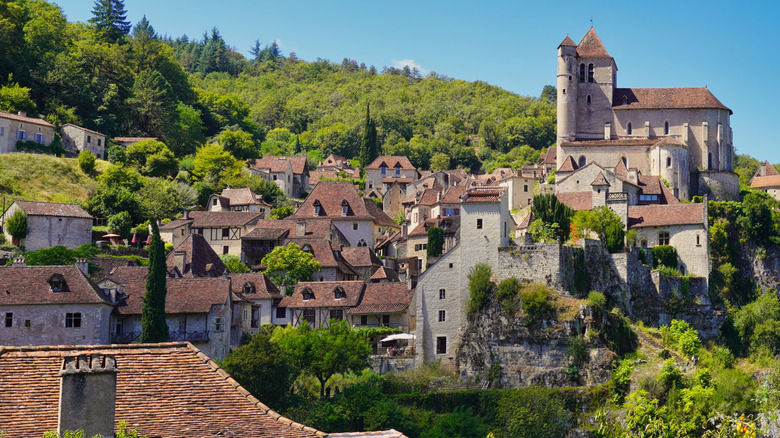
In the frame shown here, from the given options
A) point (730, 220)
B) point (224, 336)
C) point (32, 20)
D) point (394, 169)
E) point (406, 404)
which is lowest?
point (406, 404)

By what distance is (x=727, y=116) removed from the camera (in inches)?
3664

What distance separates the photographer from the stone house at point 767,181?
351 feet

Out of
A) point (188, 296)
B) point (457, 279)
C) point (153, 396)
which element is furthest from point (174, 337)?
point (153, 396)

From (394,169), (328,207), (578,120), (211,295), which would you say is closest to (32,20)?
(394,169)

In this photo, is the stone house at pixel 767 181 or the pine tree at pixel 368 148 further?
the pine tree at pixel 368 148

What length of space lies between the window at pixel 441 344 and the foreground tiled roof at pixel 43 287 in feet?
64.5

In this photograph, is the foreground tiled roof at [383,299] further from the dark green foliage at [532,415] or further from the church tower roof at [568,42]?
the church tower roof at [568,42]

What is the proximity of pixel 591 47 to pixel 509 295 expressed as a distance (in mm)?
47626

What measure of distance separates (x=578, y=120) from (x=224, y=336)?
52.0 meters

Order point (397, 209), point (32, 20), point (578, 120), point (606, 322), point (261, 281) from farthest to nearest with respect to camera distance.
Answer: point (32, 20) → point (397, 209) → point (578, 120) → point (261, 281) → point (606, 322)

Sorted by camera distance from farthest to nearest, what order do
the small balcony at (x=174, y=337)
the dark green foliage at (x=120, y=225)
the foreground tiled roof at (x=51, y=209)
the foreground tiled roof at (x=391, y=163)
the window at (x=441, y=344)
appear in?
the foreground tiled roof at (x=391, y=163) → the dark green foliage at (x=120, y=225) → the foreground tiled roof at (x=51, y=209) → the window at (x=441, y=344) → the small balcony at (x=174, y=337)

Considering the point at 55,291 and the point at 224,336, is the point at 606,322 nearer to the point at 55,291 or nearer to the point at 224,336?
the point at 224,336

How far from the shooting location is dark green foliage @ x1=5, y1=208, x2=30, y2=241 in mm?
68312

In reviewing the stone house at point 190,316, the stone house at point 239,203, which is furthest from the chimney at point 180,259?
the stone house at point 239,203
